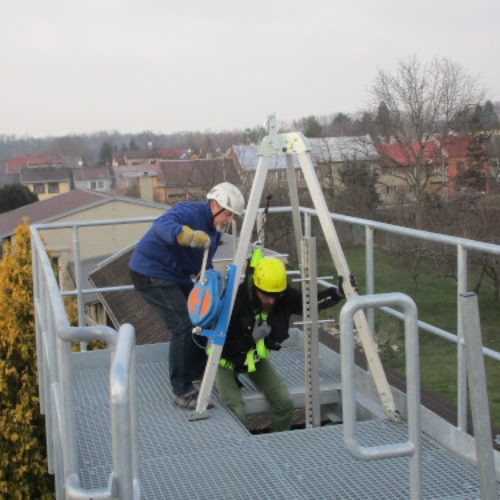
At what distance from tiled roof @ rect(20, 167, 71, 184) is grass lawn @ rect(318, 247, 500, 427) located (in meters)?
65.8

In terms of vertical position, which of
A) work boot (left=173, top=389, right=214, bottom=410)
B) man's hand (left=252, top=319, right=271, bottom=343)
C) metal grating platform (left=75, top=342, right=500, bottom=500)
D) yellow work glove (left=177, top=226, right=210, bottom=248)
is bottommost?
metal grating platform (left=75, top=342, right=500, bottom=500)

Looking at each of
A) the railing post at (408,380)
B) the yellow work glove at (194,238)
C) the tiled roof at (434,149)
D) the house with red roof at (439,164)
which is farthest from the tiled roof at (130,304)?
the tiled roof at (434,149)

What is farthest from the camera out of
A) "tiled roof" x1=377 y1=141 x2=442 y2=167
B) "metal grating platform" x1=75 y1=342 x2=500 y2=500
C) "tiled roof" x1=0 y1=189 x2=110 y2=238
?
"tiled roof" x1=0 y1=189 x2=110 y2=238

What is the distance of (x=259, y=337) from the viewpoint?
4855 millimetres

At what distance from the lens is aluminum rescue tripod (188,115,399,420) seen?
4582 mm

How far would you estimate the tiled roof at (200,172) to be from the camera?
130 feet

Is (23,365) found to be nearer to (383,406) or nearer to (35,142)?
(383,406)

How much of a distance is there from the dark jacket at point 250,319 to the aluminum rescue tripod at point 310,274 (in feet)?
0.73

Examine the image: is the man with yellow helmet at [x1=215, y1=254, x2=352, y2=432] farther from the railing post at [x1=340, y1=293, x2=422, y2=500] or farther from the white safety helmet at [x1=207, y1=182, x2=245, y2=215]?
the railing post at [x1=340, y1=293, x2=422, y2=500]

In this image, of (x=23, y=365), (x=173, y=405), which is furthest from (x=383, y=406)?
(x=23, y=365)

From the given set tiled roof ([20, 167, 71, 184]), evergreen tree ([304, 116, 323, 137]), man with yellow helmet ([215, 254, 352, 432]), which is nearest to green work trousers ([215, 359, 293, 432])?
man with yellow helmet ([215, 254, 352, 432])

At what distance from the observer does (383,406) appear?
4.67m

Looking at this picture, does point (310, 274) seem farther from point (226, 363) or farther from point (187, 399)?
point (187, 399)

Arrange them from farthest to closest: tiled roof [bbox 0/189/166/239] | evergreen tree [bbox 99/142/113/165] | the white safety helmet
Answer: evergreen tree [bbox 99/142/113/165] → tiled roof [bbox 0/189/166/239] → the white safety helmet
